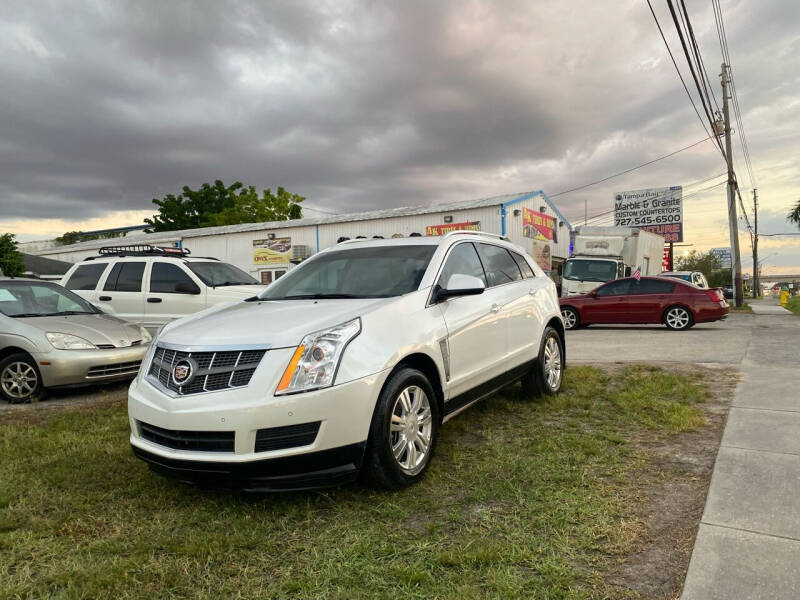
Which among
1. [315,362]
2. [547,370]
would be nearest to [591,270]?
[547,370]

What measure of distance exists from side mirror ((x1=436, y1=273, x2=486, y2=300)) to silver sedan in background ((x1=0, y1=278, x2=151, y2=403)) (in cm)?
461

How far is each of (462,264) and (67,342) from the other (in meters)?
4.82

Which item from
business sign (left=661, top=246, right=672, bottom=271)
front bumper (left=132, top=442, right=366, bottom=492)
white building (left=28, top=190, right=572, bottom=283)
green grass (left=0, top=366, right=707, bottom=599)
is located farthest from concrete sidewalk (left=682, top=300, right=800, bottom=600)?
business sign (left=661, top=246, right=672, bottom=271)

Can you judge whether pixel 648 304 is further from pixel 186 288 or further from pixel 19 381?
pixel 19 381

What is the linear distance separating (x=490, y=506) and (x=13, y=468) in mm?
3366

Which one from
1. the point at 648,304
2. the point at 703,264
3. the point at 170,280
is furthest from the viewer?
the point at 703,264

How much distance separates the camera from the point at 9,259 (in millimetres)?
28797

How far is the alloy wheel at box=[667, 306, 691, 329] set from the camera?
13.8 meters

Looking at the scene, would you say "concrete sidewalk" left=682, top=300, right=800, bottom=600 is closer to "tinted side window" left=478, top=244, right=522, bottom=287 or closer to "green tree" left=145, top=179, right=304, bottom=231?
"tinted side window" left=478, top=244, right=522, bottom=287

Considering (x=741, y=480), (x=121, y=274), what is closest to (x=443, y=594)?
(x=741, y=480)

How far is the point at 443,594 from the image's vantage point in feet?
7.76

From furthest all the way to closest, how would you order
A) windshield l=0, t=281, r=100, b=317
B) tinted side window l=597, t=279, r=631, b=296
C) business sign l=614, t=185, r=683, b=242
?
business sign l=614, t=185, r=683, b=242, tinted side window l=597, t=279, r=631, b=296, windshield l=0, t=281, r=100, b=317

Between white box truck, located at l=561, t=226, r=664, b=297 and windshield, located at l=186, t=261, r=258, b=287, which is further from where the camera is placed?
white box truck, located at l=561, t=226, r=664, b=297

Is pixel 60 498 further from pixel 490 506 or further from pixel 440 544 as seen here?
pixel 490 506
